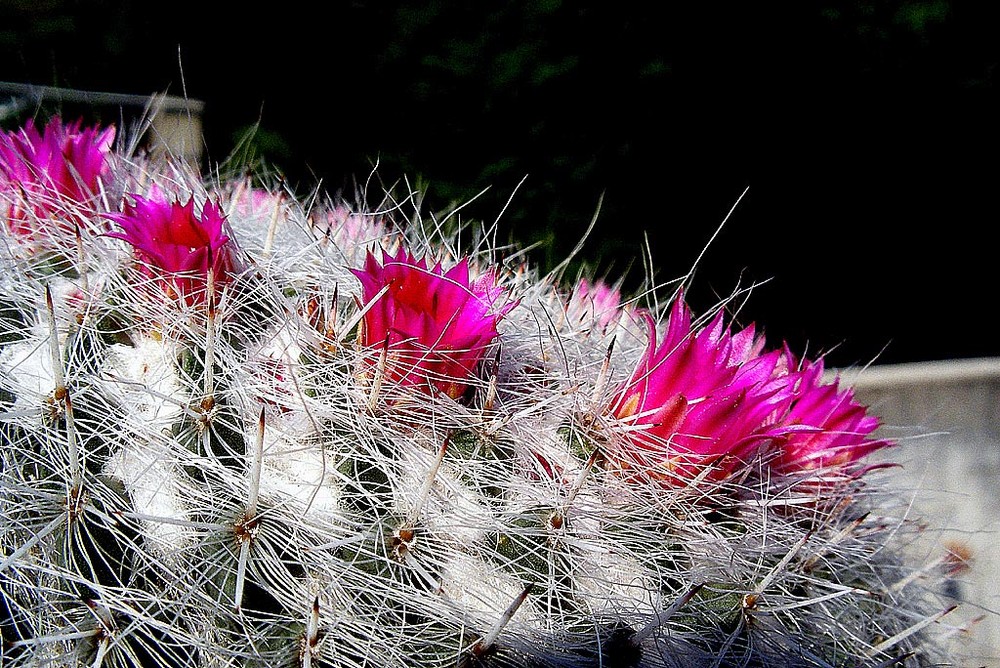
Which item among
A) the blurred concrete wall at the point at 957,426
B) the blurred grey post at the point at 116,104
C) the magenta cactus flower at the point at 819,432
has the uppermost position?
the magenta cactus flower at the point at 819,432

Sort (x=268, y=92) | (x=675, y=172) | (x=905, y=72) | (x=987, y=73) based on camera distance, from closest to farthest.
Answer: (x=268, y=92) < (x=675, y=172) < (x=905, y=72) < (x=987, y=73)

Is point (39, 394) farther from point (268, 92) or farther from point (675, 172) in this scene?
point (675, 172)

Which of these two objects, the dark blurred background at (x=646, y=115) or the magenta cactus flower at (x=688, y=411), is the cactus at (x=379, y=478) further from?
the dark blurred background at (x=646, y=115)

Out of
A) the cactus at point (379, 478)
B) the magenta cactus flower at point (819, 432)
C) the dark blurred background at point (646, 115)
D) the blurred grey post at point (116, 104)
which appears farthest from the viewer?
the dark blurred background at point (646, 115)

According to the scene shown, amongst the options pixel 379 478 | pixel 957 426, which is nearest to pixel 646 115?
pixel 957 426

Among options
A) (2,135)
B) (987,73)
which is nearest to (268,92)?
(2,135)

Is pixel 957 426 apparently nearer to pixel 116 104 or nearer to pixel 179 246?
pixel 179 246

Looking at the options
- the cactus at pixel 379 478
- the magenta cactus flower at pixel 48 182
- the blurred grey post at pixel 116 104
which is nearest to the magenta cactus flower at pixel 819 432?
the cactus at pixel 379 478
